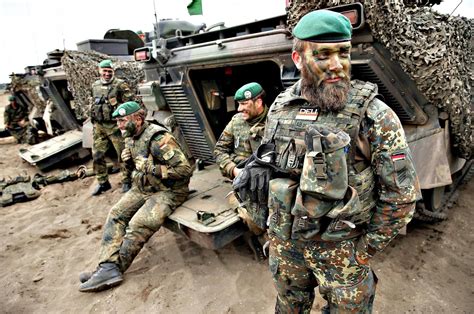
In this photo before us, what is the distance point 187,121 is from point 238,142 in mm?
1343

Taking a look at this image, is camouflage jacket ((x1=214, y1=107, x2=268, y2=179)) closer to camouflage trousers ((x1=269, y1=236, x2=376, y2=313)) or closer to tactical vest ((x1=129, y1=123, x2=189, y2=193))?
tactical vest ((x1=129, y1=123, x2=189, y2=193))

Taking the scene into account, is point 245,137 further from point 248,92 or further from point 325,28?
point 325,28

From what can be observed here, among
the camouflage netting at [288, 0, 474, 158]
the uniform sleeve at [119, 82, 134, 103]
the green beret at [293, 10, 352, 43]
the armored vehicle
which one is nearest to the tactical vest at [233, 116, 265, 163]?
the armored vehicle

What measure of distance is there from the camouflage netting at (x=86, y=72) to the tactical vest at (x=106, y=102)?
121 cm

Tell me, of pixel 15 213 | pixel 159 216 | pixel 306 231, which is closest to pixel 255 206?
pixel 306 231

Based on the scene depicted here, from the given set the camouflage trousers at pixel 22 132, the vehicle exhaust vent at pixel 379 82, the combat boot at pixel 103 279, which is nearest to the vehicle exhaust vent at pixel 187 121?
the combat boot at pixel 103 279

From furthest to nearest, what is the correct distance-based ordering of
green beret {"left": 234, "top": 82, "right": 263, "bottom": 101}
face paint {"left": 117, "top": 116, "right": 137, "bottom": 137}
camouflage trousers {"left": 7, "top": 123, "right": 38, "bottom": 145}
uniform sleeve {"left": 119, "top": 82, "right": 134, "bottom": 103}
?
camouflage trousers {"left": 7, "top": 123, "right": 38, "bottom": 145}
uniform sleeve {"left": 119, "top": 82, "right": 134, "bottom": 103}
face paint {"left": 117, "top": 116, "right": 137, "bottom": 137}
green beret {"left": 234, "top": 82, "right": 263, "bottom": 101}

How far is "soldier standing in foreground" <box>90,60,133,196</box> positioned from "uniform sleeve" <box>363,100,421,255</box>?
13.7 ft

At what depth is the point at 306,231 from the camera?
5.27 ft

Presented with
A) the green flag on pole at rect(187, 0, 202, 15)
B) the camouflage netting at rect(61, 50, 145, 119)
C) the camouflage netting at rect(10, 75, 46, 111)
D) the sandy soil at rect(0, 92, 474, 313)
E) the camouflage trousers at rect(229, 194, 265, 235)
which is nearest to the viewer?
the sandy soil at rect(0, 92, 474, 313)

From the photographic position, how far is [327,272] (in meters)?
1.75

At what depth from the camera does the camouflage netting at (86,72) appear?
6625 mm

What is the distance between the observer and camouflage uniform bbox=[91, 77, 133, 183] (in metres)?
5.36

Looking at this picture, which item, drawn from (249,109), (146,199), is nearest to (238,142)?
(249,109)
